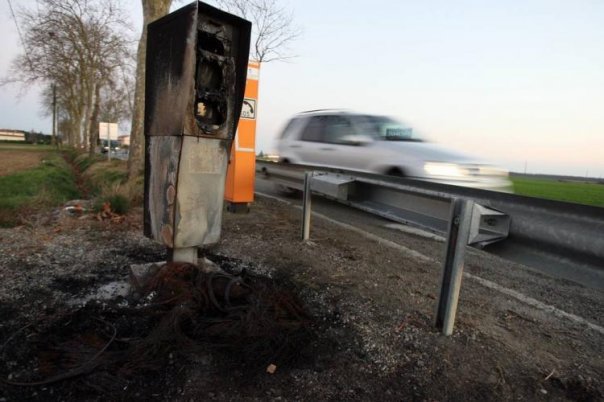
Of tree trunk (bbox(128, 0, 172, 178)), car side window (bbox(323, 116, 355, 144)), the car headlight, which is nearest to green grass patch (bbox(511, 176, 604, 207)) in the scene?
the car headlight

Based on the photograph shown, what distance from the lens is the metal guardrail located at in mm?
2176

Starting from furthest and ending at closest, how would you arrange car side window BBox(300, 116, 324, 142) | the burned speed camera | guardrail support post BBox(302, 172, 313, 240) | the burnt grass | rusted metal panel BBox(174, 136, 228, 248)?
car side window BBox(300, 116, 324, 142) → guardrail support post BBox(302, 172, 313, 240) → rusted metal panel BBox(174, 136, 228, 248) → the burned speed camera → the burnt grass

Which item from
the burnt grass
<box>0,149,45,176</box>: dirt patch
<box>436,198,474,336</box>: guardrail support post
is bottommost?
<box>0,149,45,176</box>: dirt patch

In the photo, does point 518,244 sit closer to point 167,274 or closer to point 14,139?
point 167,274

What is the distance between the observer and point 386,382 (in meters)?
2.26

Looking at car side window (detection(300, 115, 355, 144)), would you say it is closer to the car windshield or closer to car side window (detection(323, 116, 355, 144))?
car side window (detection(323, 116, 355, 144))

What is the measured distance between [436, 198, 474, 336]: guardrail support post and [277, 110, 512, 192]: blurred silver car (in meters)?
4.20

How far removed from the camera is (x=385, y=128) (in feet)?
26.8

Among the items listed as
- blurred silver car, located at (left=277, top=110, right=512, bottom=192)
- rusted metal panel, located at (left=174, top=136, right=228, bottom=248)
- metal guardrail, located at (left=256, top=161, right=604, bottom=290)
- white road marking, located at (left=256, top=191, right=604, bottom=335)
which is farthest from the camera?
blurred silver car, located at (left=277, top=110, right=512, bottom=192)

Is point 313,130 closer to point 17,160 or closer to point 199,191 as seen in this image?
point 199,191

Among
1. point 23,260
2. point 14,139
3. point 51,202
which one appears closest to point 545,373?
point 23,260

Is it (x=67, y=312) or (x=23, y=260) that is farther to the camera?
(x=23, y=260)

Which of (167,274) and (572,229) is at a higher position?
(572,229)

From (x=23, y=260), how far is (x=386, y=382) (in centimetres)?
335
